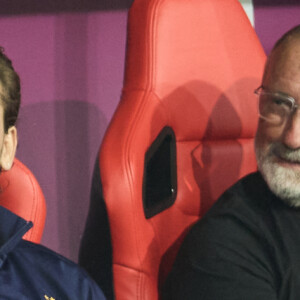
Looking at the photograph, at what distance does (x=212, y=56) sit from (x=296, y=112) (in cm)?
30

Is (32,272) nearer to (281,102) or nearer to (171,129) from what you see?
(171,129)

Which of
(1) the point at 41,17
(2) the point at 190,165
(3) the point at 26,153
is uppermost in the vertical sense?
(1) the point at 41,17

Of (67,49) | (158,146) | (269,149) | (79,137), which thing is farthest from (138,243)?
(67,49)

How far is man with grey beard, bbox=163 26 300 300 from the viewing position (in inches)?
37.6

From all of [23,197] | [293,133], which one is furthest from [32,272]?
[293,133]

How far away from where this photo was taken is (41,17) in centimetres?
165

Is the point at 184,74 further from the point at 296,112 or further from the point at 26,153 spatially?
the point at 26,153

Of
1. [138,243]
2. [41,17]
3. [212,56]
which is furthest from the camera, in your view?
[41,17]

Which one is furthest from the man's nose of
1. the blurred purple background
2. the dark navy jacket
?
the blurred purple background

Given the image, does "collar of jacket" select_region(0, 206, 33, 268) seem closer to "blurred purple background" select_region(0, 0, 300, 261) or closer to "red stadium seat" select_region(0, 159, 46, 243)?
"red stadium seat" select_region(0, 159, 46, 243)

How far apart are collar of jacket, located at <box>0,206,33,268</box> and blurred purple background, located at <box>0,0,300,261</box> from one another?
725 millimetres

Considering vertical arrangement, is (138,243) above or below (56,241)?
above

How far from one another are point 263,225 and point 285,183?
3.9 inches

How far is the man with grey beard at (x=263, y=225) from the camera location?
955mm
